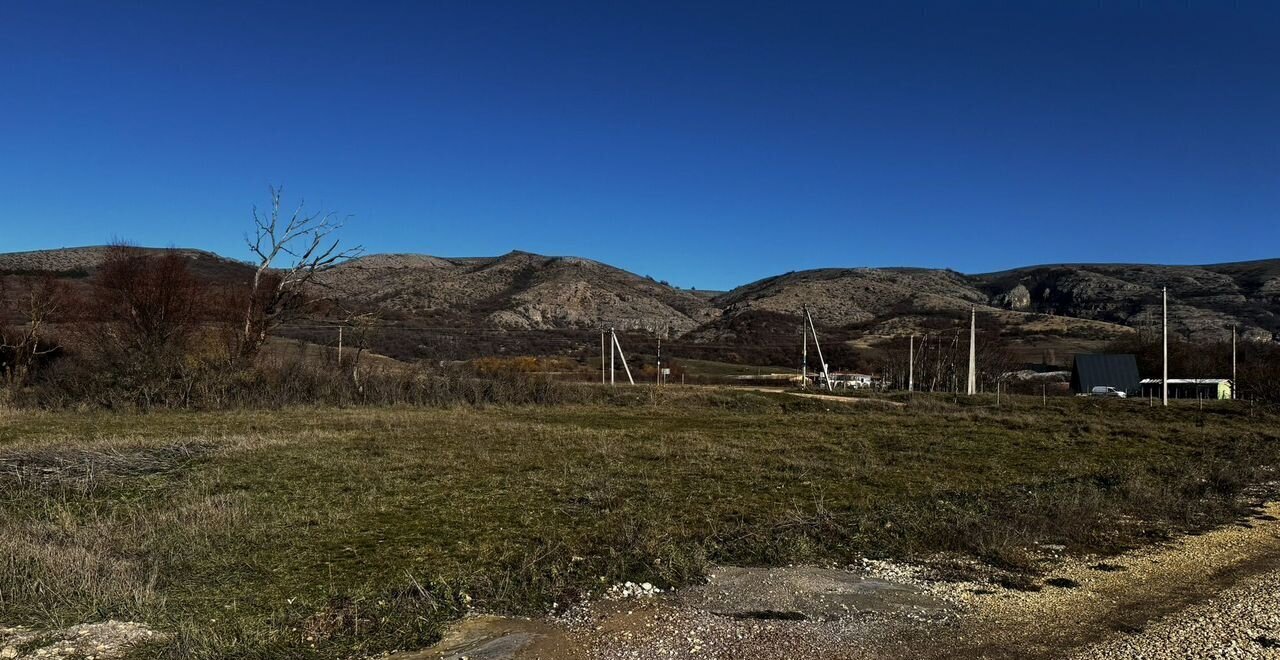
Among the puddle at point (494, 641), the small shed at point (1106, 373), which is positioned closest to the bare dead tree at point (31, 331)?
the puddle at point (494, 641)

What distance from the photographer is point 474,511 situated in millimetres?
9461

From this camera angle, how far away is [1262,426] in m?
24.1

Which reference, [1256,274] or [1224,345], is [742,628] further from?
[1256,274]

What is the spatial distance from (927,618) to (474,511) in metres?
5.64

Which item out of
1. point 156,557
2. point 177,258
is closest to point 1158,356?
point 177,258

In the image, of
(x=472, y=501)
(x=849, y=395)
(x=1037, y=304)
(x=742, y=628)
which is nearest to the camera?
(x=742, y=628)

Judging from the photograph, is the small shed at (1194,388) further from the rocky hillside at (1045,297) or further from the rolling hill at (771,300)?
the rocky hillside at (1045,297)

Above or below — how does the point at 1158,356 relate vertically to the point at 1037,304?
below

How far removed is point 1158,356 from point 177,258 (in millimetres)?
64155

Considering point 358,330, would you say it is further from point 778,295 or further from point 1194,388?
point 778,295

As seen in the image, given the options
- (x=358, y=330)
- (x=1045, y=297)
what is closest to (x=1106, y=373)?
(x=358, y=330)

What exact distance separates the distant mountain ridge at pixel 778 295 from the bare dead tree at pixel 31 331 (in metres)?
51.3

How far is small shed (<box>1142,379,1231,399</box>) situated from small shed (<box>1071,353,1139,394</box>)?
1193 mm

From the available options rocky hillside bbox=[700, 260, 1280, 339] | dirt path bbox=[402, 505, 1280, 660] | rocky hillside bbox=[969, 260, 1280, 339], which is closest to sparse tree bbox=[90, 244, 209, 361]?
dirt path bbox=[402, 505, 1280, 660]
